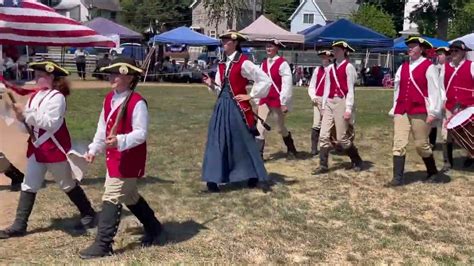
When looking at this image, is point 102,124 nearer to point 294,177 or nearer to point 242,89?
point 242,89

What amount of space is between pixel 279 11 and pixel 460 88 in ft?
222

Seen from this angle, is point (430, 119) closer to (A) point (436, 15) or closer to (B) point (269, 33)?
(B) point (269, 33)

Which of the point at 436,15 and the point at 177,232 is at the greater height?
the point at 436,15

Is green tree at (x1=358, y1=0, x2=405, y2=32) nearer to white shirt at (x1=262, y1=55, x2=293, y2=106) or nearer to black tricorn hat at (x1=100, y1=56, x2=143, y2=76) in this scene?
white shirt at (x1=262, y1=55, x2=293, y2=106)

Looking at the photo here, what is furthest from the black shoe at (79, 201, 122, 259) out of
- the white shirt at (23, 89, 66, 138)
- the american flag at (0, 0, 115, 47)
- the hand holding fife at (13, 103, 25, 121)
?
the american flag at (0, 0, 115, 47)

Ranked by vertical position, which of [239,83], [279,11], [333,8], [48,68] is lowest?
[239,83]

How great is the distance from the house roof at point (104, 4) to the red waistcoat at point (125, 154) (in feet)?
246

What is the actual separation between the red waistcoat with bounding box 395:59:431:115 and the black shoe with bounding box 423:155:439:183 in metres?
0.82

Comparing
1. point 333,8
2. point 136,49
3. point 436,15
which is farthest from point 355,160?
point 333,8

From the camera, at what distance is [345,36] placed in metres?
30.9

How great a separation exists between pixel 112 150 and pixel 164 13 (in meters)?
69.3

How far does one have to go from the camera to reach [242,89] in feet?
26.6

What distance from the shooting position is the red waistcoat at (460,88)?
32.9 ft

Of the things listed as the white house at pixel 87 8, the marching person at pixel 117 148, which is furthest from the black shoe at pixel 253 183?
the white house at pixel 87 8
